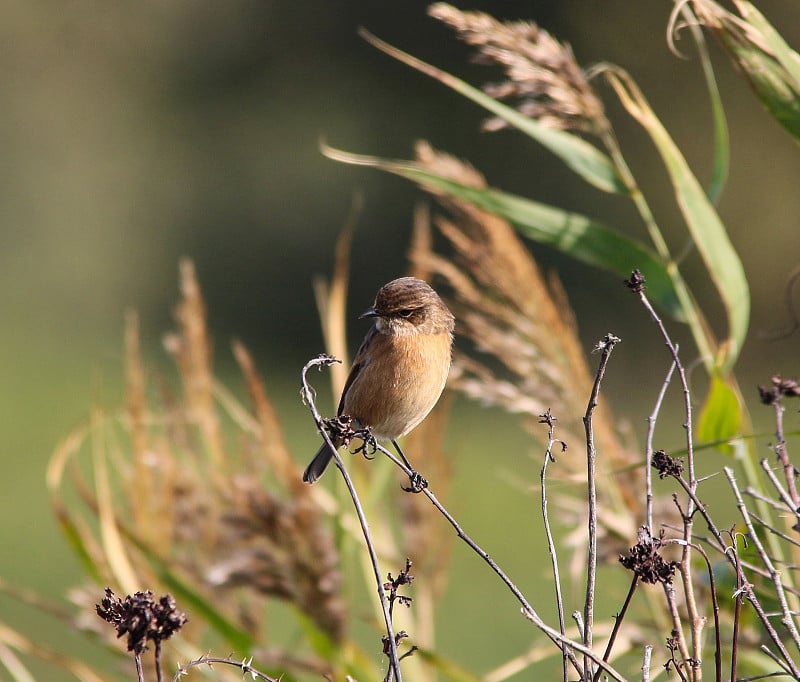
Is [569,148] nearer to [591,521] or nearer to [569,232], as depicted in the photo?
[569,232]

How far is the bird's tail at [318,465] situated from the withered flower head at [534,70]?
0.87 metres

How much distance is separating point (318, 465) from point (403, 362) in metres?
0.41

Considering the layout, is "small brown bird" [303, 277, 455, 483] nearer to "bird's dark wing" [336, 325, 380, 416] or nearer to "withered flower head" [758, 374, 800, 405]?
"bird's dark wing" [336, 325, 380, 416]

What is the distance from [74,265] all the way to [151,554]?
47.7ft

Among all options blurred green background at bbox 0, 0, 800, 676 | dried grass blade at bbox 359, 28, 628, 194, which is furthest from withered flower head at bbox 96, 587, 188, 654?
blurred green background at bbox 0, 0, 800, 676

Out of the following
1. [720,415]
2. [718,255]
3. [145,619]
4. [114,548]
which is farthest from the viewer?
[114,548]

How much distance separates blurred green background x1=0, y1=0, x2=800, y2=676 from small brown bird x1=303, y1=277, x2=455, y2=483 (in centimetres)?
495

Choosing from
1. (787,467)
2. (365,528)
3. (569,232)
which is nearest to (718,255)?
(569,232)

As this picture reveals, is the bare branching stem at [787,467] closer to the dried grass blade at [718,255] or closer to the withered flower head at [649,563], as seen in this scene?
the withered flower head at [649,563]

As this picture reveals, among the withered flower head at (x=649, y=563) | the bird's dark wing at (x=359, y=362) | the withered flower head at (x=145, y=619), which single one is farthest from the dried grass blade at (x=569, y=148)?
the withered flower head at (x=145, y=619)

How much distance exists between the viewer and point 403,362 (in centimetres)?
271

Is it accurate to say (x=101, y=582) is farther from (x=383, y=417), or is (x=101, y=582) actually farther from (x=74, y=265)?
(x=74, y=265)

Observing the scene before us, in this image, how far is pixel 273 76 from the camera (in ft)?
49.3

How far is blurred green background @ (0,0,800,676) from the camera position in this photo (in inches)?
414
